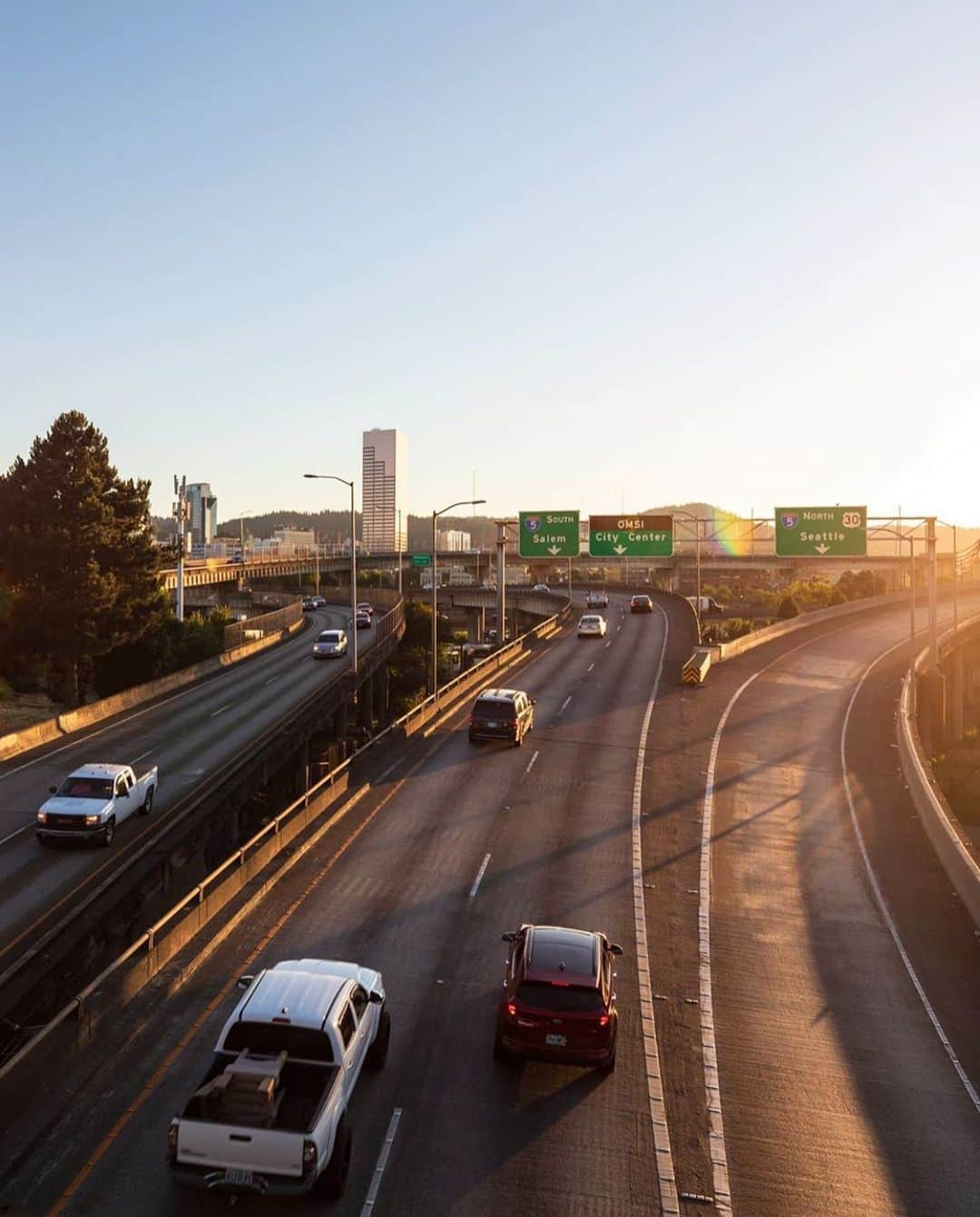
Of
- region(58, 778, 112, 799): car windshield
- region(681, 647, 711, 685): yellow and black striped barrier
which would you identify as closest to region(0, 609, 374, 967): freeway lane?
region(58, 778, 112, 799): car windshield

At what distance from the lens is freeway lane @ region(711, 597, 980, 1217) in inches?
468

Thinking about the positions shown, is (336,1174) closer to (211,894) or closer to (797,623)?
(211,894)

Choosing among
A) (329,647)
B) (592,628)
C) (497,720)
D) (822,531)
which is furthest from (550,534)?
(497,720)

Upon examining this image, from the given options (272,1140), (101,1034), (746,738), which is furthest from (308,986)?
(746,738)

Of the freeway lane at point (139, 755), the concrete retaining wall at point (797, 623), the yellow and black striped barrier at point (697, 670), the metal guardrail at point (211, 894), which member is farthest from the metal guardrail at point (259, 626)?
the concrete retaining wall at point (797, 623)

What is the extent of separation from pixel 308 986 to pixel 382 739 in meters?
21.6

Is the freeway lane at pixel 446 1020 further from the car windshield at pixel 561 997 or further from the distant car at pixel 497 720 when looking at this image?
the distant car at pixel 497 720

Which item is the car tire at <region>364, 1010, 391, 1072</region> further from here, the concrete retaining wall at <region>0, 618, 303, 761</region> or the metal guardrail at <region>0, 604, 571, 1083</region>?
the concrete retaining wall at <region>0, 618, 303, 761</region>

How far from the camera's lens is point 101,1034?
46.7 ft

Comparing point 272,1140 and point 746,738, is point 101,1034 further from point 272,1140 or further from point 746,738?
point 746,738

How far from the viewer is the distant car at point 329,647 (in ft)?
203

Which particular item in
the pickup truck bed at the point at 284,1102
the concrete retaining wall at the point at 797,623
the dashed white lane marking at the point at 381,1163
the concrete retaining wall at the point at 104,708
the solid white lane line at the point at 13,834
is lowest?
the solid white lane line at the point at 13,834

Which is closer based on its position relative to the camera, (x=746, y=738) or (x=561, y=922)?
(x=561, y=922)

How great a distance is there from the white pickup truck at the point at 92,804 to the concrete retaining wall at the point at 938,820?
21.1 m
